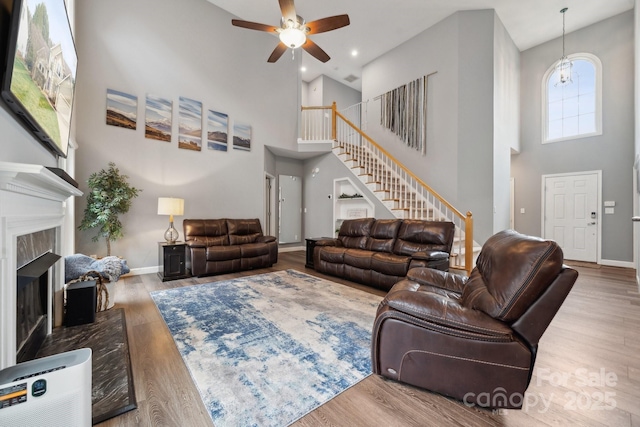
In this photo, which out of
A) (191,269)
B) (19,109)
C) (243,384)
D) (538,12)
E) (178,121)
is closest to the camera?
(19,109)

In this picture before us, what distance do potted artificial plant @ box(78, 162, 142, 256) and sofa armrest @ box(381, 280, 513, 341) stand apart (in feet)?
13.9

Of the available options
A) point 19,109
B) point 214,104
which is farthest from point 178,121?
point 19,109

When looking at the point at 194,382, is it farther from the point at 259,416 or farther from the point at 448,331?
the point at 448,331

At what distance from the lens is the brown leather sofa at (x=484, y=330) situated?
4.23 feet

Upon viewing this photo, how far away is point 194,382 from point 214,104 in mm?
5103

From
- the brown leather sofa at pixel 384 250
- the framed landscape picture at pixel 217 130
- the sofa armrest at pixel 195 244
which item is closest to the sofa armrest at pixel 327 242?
the brown leather sofa at pixel 384 250

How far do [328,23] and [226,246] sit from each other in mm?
3635

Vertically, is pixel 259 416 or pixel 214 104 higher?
pixel 214 104

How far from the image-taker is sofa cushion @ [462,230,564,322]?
128 centimetres

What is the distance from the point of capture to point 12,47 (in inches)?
48.3

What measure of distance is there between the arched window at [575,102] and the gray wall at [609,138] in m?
0.09

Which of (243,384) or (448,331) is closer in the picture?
(448,331)

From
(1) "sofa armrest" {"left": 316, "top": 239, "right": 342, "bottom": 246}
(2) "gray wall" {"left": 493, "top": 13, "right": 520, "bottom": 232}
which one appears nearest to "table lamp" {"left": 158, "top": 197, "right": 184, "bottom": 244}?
(1) "sofa armrest" {"left": 316, "top": 239, "right": 342, "bottom": 246}

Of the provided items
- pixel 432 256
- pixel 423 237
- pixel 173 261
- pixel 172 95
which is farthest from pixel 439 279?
pixel 172 95
